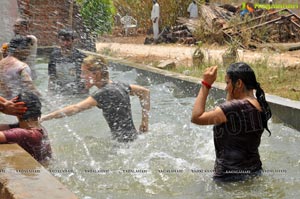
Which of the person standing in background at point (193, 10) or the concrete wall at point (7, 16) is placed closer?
the concrete wall at point (7, 16)

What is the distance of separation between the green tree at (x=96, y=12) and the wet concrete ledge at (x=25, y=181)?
1446 centimetres

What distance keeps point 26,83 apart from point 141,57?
862cm

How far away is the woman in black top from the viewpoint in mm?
4132

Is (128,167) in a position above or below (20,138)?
below

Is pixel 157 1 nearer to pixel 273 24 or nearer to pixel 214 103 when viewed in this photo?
pixel 273 24

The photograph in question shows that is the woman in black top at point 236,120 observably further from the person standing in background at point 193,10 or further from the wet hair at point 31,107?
the person standing in background at point 193,10

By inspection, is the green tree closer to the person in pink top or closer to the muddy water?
the muddy water

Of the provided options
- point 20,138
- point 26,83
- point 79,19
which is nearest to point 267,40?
point 79,19

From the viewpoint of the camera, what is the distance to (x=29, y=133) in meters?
4.45

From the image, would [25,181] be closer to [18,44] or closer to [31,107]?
[31,107]

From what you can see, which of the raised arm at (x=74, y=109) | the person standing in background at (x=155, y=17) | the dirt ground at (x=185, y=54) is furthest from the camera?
the person standing in background at (x=155, y=17)

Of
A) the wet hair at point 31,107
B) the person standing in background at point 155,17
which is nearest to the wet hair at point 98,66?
the wet hair at point 31,107

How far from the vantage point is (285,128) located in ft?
23.8

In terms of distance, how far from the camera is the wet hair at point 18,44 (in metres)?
7.20
